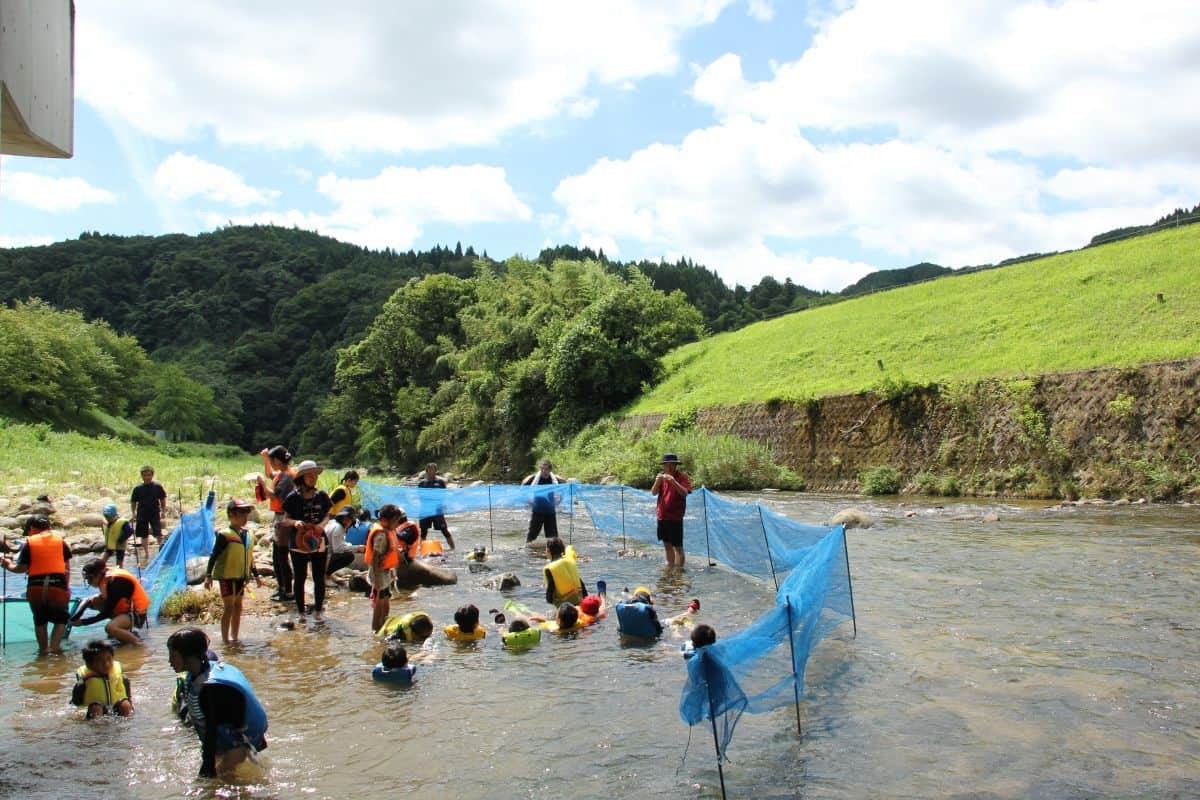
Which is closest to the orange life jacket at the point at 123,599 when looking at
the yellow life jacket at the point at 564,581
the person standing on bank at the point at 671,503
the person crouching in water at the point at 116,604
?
the person crouching in water at the point at 116,604

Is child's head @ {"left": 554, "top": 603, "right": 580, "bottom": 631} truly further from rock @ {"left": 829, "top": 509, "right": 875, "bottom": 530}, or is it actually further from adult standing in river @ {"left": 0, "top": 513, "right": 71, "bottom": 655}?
rock @ {"left": 829, "top": 509, "right": 875, "bottom": 530}

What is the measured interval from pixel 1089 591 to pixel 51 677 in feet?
40.4

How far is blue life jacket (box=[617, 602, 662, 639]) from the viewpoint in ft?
31.6

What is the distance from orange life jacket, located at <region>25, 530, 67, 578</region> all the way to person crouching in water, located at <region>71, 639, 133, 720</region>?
2277 millimetres

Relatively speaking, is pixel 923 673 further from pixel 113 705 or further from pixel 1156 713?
pixel 113 705

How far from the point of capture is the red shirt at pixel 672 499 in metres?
13.4

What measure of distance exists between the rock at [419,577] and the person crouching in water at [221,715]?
737 cm

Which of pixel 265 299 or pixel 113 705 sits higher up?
pixel 265 299

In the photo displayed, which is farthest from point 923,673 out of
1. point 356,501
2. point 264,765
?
point 356,501

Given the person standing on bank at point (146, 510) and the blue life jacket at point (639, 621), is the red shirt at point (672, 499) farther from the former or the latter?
the person standing on bank at point (146, 510)

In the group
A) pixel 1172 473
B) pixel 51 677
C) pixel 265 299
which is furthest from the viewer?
pixel 265 299

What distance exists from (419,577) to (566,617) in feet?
14.0

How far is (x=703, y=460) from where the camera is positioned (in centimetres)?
2869

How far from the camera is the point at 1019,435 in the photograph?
22.2m
